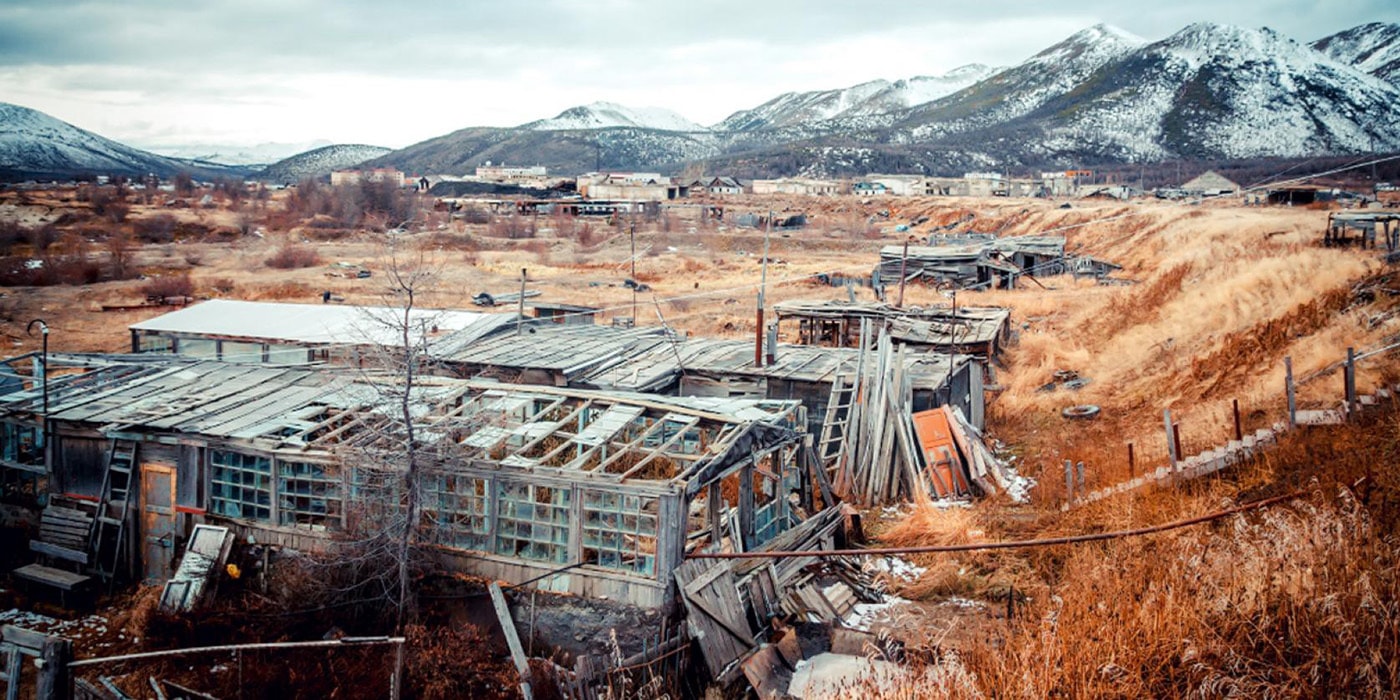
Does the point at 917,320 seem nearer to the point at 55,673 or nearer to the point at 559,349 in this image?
the point at 559,349

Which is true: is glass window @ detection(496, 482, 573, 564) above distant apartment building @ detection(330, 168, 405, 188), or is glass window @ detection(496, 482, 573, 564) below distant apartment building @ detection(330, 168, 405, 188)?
below

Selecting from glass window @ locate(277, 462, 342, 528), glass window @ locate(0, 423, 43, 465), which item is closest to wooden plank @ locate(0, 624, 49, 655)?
glass window @ locate(277, 462, 342, 528)

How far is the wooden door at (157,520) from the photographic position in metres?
12.6

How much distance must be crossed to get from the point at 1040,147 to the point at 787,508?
17254cm

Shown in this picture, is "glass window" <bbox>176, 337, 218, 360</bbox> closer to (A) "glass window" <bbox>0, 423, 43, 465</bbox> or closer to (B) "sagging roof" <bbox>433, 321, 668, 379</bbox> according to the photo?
(B) "sagging roof" <bbox>433, 321, 668, 379</bbox>

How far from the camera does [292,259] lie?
51500 mm

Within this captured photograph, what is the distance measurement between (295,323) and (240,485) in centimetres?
1045

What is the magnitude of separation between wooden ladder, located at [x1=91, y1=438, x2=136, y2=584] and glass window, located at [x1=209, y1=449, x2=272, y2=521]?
1.40 m

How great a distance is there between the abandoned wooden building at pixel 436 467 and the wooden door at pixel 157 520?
25 mm

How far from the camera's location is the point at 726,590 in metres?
10.4

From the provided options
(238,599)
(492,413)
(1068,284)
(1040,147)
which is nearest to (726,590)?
(492,413)

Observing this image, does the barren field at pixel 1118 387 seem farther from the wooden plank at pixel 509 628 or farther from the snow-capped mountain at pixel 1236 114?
the snow-capped mountain at pixel 1236 114

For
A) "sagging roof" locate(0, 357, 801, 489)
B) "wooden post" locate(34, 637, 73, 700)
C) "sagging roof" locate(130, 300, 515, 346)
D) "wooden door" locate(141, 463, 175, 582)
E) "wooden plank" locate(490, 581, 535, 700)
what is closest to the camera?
"wooden post" locate(34, 637, 73, 700)

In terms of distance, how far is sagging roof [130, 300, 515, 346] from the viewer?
20281mm
